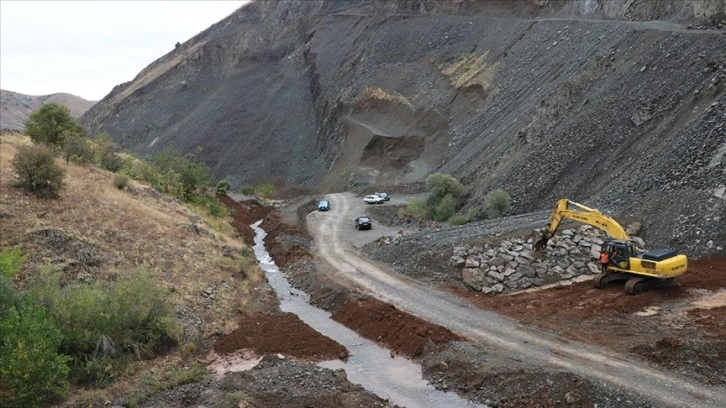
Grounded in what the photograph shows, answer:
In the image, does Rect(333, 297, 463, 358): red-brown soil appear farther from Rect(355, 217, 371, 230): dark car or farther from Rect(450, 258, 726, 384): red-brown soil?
Rect(355, 217, 371, 230): dark car

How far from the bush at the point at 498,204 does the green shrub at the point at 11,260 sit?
22.5 metres

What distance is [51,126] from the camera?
38.3 meters

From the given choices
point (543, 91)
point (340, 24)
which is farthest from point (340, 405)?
point (340, 24)

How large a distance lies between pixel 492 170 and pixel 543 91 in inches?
310

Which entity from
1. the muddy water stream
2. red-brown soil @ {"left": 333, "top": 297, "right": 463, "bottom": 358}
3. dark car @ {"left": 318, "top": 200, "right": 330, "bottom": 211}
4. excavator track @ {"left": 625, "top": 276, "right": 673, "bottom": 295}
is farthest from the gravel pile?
dark car @ {"left": 318, "top": 200, "right": 330, "bottom": 211}

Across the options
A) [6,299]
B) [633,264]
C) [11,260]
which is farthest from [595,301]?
[11,260]

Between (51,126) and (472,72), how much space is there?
37827 millimetres

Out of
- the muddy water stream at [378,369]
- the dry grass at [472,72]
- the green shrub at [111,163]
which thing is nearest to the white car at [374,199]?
the dry grass at [472,72]

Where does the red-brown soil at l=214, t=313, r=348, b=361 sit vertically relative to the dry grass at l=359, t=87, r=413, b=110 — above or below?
below

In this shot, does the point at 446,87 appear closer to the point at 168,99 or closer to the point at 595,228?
the point at 595,228

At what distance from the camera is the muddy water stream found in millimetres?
15367

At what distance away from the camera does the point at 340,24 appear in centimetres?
8969

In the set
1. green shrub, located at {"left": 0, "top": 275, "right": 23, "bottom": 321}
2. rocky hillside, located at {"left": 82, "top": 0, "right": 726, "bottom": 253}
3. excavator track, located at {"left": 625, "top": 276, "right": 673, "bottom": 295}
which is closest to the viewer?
green shrub, located at {"left": 0, "top": 275, "right": 23, "bottom": 321}

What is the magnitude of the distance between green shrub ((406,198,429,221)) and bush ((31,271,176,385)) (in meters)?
21.9
